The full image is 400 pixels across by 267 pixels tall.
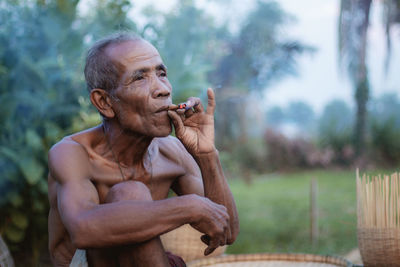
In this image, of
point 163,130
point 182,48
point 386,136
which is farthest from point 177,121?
point 386,136

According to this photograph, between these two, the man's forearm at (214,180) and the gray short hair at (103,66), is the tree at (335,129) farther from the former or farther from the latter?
the gray short hair at (103,66)

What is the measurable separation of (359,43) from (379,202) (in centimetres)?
1124

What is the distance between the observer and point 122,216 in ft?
5.06

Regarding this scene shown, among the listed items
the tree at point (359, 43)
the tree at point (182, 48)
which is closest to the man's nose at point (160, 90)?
the tree at point (182, 48)

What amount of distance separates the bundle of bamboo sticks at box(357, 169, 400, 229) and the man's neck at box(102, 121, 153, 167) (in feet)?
3.84

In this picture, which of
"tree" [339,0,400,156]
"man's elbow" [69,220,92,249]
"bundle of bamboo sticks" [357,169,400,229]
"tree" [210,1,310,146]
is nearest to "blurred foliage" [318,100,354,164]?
"tree" [339,0,400,156]

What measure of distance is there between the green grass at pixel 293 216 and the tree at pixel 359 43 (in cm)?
146

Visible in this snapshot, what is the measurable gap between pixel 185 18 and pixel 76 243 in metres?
4.50

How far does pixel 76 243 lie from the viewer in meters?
1.54

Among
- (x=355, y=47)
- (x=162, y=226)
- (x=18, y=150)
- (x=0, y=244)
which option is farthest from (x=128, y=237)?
(x=355, y=47)

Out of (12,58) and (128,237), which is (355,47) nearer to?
(12,58)

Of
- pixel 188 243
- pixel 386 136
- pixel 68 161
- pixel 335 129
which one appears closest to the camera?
pixel 68 161

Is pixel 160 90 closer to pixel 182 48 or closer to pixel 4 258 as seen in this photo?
pixel 4 258

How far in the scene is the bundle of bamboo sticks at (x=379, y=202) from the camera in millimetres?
2318
